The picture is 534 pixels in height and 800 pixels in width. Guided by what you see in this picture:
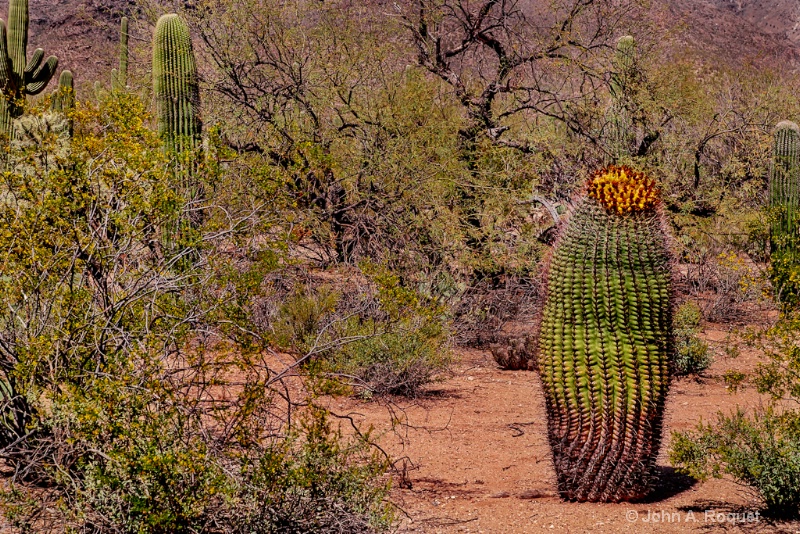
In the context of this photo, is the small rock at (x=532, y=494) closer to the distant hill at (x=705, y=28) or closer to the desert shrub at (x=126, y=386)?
the desert shrub at (x=126, y=386)

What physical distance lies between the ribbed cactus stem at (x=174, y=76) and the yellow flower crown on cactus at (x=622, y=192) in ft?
20.6

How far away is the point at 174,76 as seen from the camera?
11.0 m

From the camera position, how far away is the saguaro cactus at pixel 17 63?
46.9 ft

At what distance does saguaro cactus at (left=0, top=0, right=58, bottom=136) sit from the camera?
14305mm

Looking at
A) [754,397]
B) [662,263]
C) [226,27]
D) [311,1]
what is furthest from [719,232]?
[662,263]

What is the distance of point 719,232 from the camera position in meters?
14.2

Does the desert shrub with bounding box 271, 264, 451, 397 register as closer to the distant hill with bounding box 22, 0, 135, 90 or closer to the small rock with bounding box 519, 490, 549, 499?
the small rock with bounding box 519, 490, 549, 499

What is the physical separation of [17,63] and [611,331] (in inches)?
534

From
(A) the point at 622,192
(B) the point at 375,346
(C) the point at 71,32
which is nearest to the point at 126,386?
(A) the point at 622,192

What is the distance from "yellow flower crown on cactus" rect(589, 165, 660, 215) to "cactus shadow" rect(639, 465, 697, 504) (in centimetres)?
163

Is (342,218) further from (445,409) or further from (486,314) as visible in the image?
(445,409)

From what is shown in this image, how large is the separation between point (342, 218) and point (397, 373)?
329 centimetres

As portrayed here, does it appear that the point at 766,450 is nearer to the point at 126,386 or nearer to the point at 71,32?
the point at 126,386

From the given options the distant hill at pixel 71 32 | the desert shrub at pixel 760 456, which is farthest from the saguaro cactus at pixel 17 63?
the distant hill at pixel 71 32
